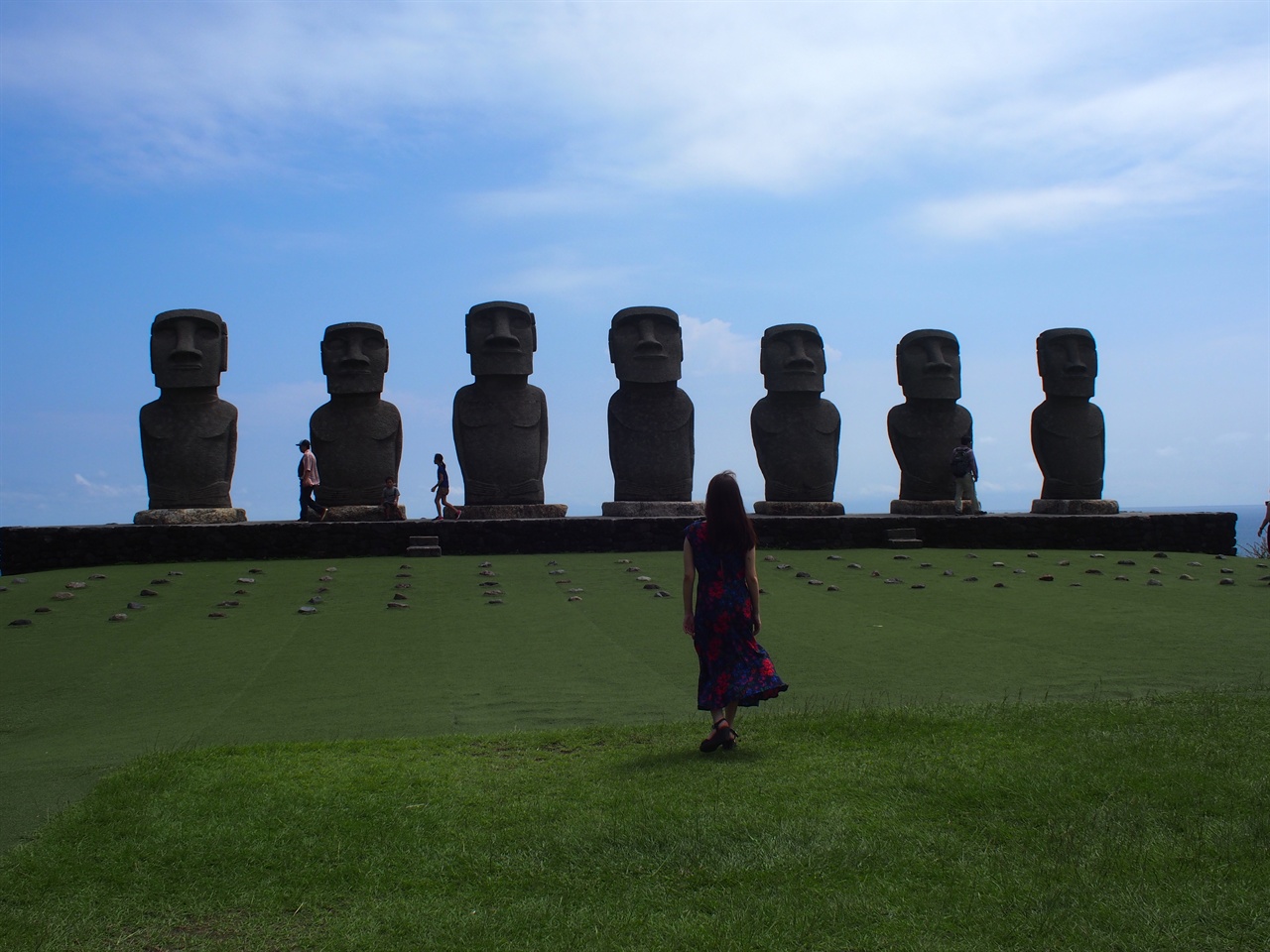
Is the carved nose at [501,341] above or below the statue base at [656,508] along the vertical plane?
above

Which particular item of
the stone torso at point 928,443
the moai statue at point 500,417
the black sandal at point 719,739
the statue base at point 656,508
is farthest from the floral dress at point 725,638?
the stone torso at point 928,443

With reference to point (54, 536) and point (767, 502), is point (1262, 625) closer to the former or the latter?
point (767, 502)

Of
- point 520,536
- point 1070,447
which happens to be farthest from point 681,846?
point 1070,447

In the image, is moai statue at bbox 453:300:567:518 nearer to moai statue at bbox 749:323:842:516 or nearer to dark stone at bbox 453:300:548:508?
dark stone at bbox 453:300:548:508

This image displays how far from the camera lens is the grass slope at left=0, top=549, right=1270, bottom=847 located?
722 centimetres

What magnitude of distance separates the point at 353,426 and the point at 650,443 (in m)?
4.43

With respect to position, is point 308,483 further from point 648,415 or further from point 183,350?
point 648,415

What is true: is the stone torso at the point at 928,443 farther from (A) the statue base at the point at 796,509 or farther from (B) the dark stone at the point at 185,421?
(B) the dark stone at the point at 185,421

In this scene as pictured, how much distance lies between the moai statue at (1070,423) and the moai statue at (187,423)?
1310 centimetres

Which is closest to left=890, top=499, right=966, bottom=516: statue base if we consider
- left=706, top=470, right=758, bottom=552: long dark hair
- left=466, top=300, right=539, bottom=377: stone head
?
left=466, top=300, right=539, bottom=377: stone head

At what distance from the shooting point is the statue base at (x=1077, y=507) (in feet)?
64.6

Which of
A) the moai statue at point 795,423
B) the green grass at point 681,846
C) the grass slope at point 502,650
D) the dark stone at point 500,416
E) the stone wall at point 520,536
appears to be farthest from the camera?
the moai statue at point 795,423

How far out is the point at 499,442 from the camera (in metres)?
17.8

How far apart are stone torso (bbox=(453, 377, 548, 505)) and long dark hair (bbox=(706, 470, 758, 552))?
11.6 m
